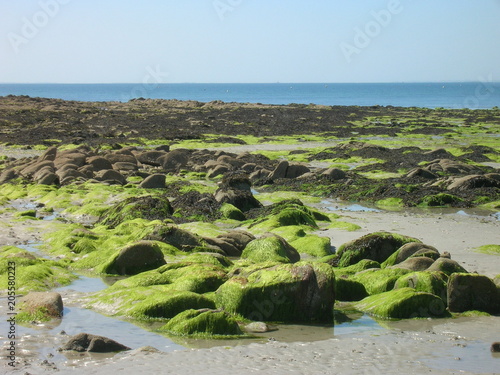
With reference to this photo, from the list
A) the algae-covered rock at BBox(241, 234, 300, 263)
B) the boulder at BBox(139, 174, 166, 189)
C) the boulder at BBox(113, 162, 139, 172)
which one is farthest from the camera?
the boulder at BBox(113, 162, 139, 172)

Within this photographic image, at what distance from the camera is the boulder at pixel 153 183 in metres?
22.4

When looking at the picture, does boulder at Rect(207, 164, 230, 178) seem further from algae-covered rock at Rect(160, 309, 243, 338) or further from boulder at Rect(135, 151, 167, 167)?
algae-covered rock at Rect(160, 309, 243, 338)

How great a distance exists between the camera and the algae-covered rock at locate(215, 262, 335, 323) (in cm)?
862

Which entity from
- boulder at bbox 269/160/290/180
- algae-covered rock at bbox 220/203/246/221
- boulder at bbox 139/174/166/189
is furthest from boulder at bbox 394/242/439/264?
boulder at bbox 269/160/290/180

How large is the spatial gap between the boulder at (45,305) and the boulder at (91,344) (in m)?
1.53

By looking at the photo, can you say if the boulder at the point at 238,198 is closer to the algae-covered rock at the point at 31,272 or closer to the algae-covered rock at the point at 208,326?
the algae-covered rock at the point at 31,272

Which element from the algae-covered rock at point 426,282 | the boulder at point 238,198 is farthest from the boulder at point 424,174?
the algae-covered rock at point 426,282

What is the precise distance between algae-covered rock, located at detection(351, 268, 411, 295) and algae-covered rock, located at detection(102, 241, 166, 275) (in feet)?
11.9

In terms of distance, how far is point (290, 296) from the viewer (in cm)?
866

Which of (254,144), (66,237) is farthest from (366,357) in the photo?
(254,144)

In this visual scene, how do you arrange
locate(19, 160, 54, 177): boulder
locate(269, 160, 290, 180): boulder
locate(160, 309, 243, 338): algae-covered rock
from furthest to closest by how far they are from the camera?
locate(19, 160, 54, 177): boulder < locate(269, 160, 290, 180): boulder < locate(160, 309, 243, 338): algae-covered rock

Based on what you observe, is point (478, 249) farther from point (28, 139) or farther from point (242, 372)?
point (28, 139)

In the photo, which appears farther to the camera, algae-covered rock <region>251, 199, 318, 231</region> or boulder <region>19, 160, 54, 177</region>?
boulder <region>19, 160, 54, 177</region>

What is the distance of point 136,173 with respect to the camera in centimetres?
2522
